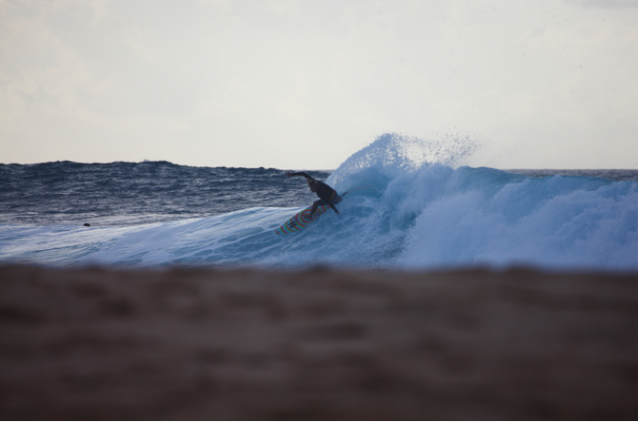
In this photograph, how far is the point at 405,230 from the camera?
10.3 meters

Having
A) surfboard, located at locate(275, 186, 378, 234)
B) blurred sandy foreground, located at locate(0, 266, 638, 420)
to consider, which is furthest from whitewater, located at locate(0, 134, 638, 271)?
blurred sandy foreground, located at locate(0, 266, 638, 420)

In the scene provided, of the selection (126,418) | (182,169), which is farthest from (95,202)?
A: (126,418)

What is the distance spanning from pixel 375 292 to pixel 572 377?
3.15 feet

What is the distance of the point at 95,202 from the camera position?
23.3 meters

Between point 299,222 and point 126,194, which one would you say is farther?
point 126,194

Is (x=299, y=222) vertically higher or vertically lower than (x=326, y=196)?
lower

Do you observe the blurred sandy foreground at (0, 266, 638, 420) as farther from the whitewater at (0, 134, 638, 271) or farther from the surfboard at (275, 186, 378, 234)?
the surfboard at (275, 186, 378, 234)

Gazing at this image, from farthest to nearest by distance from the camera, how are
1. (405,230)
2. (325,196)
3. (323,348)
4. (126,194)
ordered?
1. (126,194)
2. (325,196)
3. (405,230)
4. (323,348)

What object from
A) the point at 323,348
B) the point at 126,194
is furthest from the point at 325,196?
the point at 126,194

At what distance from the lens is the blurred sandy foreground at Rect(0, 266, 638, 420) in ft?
3.67

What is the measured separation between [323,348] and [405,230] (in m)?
9.09

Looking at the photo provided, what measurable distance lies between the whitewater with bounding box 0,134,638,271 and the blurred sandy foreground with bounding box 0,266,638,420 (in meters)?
3.68

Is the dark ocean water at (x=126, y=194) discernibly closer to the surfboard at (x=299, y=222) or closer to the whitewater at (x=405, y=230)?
the whitewater at (x=405, y=230)

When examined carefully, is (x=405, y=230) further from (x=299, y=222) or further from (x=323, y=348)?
(x=323, y=348)
